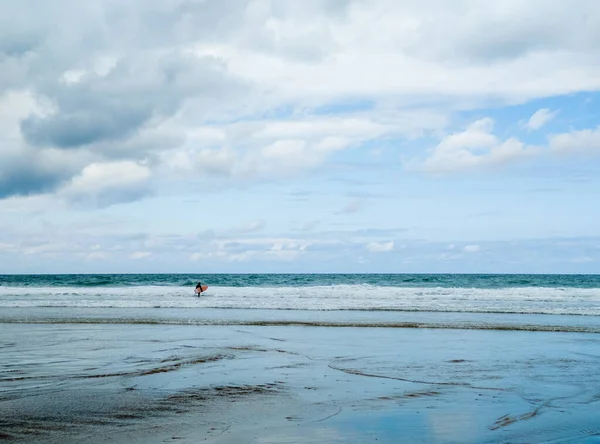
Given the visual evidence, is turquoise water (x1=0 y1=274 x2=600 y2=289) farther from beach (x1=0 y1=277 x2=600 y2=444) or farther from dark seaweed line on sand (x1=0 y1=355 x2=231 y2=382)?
dark seaweed line on sand (x1=0 y1=355 x2=231 y2=382)

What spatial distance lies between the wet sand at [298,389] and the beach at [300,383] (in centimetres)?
3

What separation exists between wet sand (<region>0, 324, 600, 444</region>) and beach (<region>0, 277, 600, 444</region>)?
30 mm

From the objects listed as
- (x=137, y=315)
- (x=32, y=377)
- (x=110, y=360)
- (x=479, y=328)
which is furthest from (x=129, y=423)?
(x=137, y=315)

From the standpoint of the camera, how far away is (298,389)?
10.1 metres

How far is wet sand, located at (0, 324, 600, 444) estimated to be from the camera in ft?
24.3

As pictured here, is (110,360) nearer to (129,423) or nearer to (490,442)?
(129,423)

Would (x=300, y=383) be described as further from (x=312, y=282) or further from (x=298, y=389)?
(x=312, y=282)

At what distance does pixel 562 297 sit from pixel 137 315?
A: 95.9 ft

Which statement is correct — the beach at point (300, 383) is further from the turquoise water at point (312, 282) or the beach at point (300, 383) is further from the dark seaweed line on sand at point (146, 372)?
the turquoise water at point (312, 282)

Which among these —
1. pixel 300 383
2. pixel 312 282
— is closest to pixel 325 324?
pixel 300 383

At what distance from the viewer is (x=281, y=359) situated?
1345 centimetres

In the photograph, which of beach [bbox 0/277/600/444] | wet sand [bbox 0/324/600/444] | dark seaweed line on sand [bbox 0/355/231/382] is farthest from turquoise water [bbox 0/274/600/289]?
dark seaweed line on sand [bbox 0/355/231/382]

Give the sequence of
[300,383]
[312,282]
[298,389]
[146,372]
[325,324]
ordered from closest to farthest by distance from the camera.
Answer: [298,389]
[300,383]
[146,372]
[325,324]
[312,282]

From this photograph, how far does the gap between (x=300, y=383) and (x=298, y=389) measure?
53 cm
